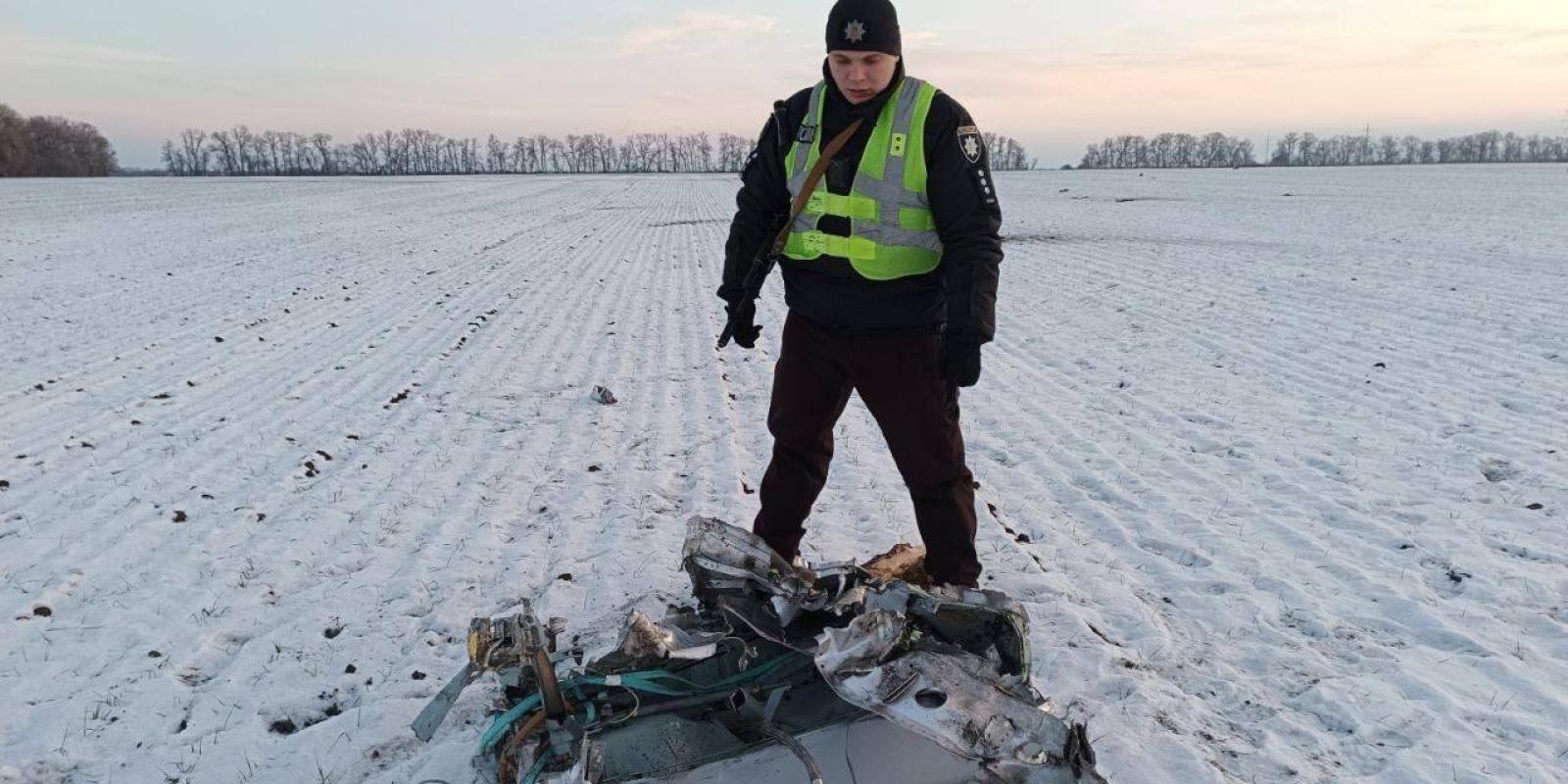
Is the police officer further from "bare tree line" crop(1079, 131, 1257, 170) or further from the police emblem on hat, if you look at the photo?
"bare tree line" crop(1079, 131, 1257, 170)

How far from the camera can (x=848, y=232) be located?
3227mm

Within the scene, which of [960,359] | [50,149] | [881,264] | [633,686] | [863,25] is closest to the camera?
[633,686]

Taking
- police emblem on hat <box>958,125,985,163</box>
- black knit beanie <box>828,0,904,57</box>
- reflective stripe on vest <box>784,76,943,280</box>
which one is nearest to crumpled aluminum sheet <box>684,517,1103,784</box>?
reflective stripe on vest <box>784,76,943,280</box>

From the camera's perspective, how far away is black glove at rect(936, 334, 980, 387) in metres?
3.05

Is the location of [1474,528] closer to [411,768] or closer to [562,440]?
[411,768]

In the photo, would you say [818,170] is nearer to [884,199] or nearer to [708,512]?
[884,199]

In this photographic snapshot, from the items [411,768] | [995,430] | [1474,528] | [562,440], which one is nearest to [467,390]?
[562,440]

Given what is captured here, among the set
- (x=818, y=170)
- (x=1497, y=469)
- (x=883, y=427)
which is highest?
(x=818, y=170)

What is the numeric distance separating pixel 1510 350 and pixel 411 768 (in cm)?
1058

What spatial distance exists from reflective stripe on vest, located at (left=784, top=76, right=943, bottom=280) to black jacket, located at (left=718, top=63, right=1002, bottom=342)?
31 millimetres

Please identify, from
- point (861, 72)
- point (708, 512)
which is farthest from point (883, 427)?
point (708, 512)

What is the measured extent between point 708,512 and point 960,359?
2.56 m

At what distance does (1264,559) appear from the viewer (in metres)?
4.50

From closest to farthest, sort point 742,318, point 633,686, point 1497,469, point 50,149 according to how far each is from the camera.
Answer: point 633,686 < point 742,318 < point 1497,469 < point 50,149
